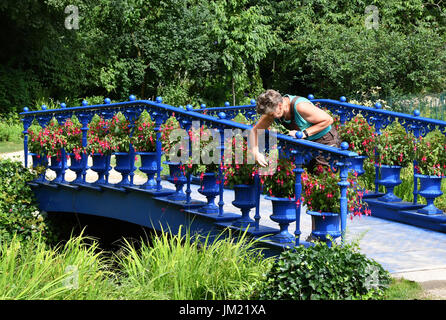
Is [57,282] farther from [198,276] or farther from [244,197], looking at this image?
[244,197]

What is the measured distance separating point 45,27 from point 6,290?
15.4m

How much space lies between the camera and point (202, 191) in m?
7.25

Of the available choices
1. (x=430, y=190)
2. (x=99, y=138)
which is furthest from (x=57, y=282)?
(x=430, y=190)

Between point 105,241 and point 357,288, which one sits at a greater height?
point 357,288

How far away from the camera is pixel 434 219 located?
291 inches

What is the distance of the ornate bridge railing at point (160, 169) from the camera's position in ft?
19.4

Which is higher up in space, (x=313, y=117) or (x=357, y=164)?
(x=313, y=117)

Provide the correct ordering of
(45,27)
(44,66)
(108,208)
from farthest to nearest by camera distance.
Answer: (44,66)
(45,27)
(108,208)

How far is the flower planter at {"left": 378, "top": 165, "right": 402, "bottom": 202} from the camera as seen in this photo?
319 inches

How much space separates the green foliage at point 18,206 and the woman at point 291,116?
16.4 feet

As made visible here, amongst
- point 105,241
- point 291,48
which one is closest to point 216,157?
point 105,241

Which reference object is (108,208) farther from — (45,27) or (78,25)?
(78,25)

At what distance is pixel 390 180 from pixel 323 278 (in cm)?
363

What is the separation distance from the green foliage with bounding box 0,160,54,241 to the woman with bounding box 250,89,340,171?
5.01 meters
